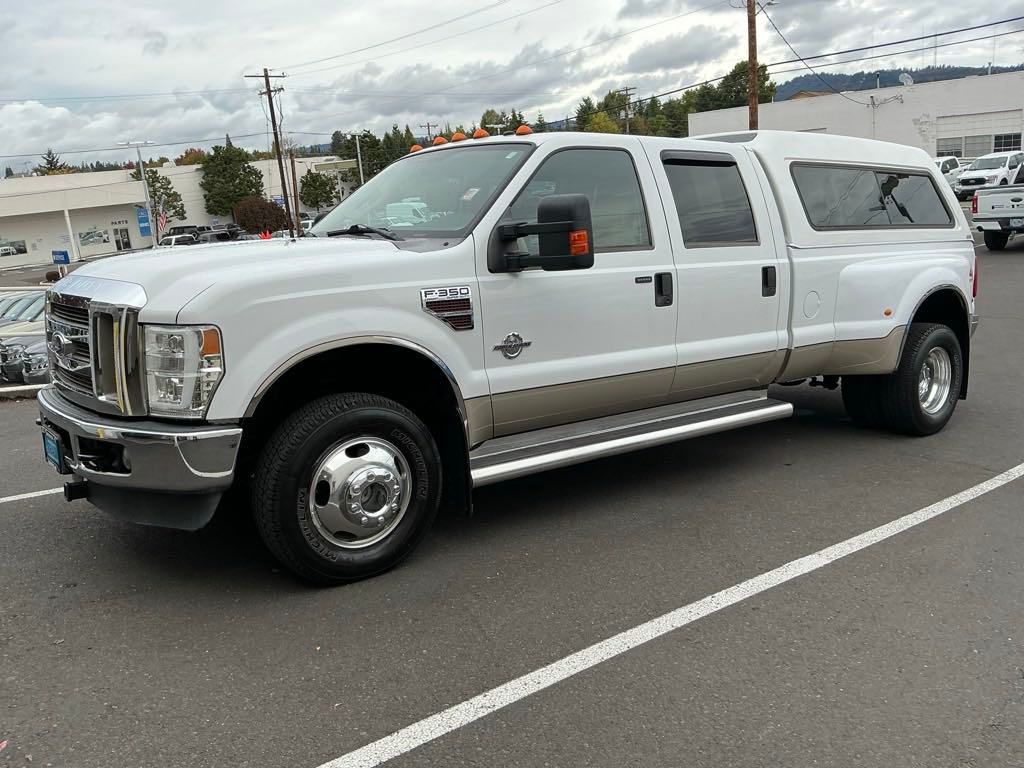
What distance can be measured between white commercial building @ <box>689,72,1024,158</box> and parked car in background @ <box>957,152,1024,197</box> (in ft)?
34.9

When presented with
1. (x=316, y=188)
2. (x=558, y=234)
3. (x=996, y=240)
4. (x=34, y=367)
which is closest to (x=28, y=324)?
(x=34, y=367)

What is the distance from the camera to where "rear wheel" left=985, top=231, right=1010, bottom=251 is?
66.5ft

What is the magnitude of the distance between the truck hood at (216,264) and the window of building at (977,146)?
55909mm

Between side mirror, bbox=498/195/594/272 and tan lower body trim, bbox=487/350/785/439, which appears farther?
tan lower body trim, bbox=487/350/785/439

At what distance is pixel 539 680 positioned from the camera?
3148 mm

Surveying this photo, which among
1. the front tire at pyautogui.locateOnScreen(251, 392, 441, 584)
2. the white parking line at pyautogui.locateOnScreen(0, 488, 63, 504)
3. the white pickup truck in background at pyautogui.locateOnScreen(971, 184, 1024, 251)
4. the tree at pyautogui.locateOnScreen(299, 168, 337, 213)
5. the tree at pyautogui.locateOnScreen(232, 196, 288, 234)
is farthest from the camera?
the tree at pyautogui.locateOnScreen(299, 168, 337, 213)

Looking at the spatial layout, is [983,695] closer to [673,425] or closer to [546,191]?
[673,425]

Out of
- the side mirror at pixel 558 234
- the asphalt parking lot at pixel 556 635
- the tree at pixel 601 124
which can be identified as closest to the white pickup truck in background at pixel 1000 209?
the asphalt parking lot at pixel 556 635

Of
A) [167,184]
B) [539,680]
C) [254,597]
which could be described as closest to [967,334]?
[539,680]

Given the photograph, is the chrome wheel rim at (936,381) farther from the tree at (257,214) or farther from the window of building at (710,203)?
the tree at (257,214)

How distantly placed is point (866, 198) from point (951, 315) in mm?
1271

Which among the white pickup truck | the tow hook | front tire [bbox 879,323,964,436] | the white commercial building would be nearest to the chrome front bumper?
the white pickup truck

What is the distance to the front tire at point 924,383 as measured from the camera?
20.3ft

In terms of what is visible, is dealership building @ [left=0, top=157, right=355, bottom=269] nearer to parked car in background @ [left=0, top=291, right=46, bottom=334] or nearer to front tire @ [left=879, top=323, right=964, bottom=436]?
parked car in background @ [left=0, top=291, right=46, bottom=334]
